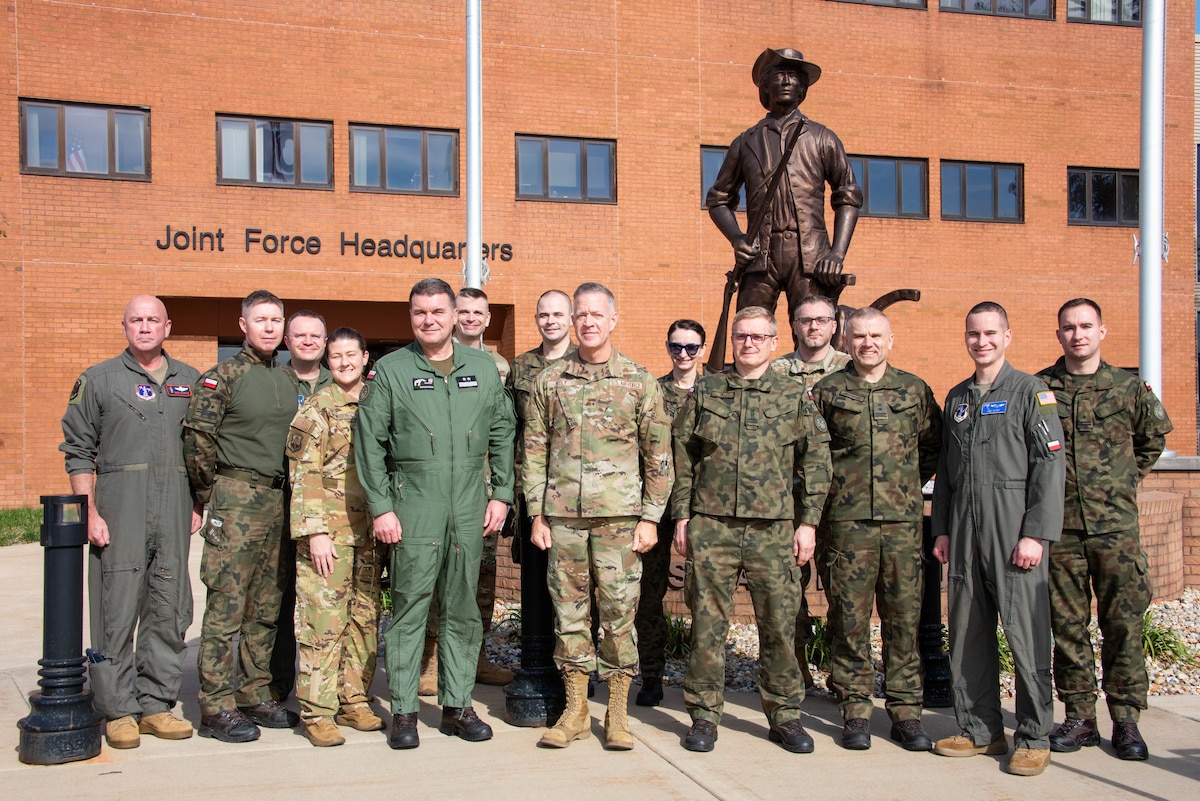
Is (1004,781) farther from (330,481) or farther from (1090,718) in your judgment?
(330,481)

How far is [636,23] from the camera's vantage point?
1869cm

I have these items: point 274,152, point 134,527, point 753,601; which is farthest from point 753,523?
point 274,152

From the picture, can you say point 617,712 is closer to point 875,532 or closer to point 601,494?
point 601,494

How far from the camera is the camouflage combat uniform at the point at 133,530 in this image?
5.17 m

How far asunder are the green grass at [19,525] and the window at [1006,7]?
17303 mm

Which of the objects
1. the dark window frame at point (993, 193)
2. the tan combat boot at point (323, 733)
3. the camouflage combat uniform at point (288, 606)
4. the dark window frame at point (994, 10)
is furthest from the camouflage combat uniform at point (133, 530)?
the dark window frame at point (994, 10)

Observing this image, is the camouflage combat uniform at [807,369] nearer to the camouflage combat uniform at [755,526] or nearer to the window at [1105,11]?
the camouflage combat uniform at [755,526]

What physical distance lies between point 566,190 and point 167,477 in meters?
13.9

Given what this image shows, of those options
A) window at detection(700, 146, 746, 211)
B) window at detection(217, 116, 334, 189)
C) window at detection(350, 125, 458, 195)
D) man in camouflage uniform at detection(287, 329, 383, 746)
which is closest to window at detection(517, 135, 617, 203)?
window at detection(350, 125, 458, 195)

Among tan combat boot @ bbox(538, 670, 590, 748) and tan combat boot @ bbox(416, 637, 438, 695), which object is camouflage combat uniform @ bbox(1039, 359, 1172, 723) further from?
tan combat boot @ bbox(416, 637, 438, 695)

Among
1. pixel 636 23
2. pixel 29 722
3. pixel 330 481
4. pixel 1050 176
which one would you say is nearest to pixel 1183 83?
pixel 1050 176

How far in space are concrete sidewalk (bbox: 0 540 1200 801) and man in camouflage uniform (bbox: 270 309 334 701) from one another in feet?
1.88

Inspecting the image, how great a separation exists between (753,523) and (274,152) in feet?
47.2

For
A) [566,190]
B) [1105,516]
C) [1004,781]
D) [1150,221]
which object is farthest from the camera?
[566,190]
